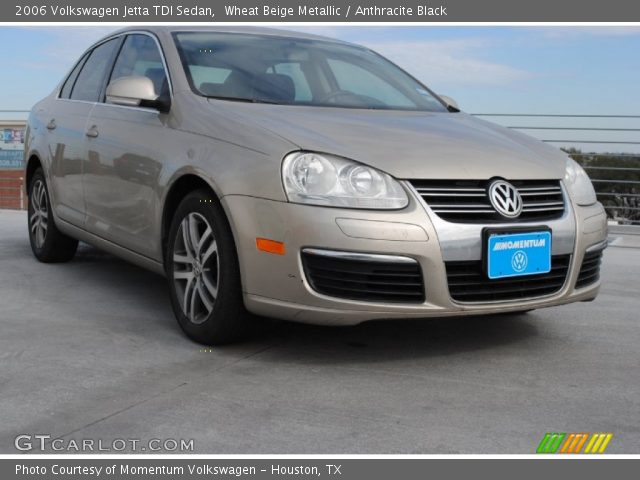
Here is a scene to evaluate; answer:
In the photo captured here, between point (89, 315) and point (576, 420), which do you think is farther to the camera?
point (89, 315)

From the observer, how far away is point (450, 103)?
5.22m

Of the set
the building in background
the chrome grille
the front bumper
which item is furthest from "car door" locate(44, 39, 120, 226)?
the building in background

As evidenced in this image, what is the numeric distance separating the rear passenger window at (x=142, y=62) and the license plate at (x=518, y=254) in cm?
180

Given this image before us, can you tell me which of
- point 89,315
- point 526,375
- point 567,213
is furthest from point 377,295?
point 89,315

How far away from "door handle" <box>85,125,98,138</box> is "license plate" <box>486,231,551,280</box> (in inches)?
96.8

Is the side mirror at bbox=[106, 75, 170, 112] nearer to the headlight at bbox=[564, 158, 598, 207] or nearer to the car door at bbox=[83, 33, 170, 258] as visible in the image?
the car door at bbox=[83, 33, 170, 258]

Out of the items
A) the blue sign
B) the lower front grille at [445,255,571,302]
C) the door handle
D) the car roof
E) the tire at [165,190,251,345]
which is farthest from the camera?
the blue sign

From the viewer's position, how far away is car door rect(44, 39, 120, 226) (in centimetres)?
538

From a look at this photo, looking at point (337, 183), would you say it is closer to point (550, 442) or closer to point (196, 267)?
point (196, 267)

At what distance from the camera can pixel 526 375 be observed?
3.70 meters

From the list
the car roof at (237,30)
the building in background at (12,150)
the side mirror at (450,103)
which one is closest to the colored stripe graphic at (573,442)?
the side mirror at (450,103)

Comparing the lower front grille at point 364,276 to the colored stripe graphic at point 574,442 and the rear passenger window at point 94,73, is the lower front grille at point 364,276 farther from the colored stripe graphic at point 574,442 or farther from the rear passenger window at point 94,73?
the rear passenger window at point 94,73
